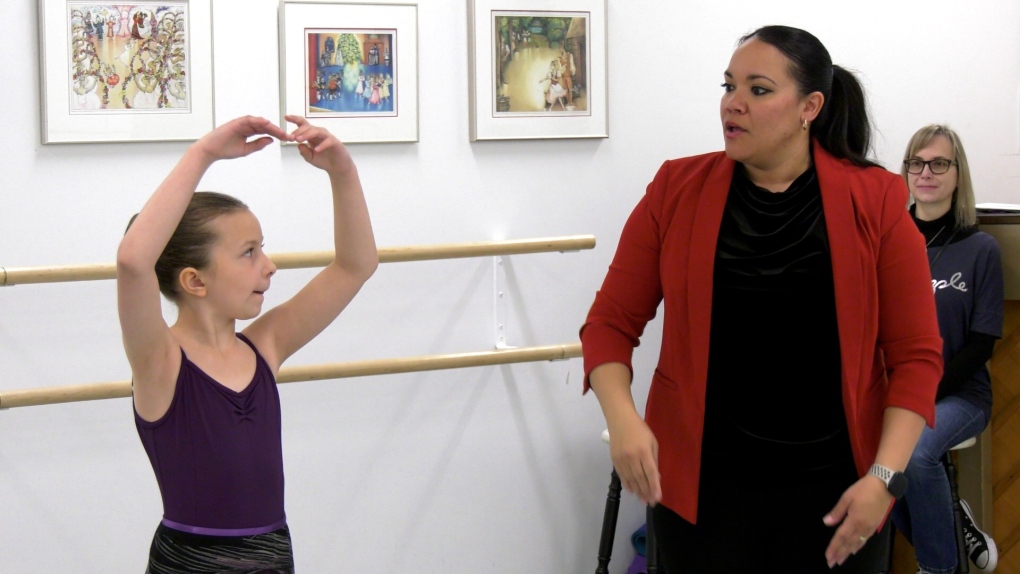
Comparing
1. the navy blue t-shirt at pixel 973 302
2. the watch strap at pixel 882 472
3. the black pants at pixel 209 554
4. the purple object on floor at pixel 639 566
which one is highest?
the navy blue t-shirt at pixel 973 302

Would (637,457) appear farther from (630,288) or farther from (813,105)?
(813,105)

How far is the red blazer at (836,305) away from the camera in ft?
4.80

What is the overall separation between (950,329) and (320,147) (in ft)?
6.60

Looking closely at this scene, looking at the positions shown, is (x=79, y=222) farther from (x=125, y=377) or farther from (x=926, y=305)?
(x=926, y=305)

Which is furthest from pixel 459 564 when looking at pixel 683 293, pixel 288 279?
pixel 683 293

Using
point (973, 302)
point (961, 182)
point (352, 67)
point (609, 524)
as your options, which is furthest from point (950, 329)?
point (352, 67)

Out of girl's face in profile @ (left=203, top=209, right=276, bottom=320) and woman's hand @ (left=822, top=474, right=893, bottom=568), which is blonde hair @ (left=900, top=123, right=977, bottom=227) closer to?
woman's hand @ (left=822, top=474, right=893, bottom=568)

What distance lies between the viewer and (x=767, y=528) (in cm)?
147

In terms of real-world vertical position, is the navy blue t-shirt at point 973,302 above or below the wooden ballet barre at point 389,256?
below

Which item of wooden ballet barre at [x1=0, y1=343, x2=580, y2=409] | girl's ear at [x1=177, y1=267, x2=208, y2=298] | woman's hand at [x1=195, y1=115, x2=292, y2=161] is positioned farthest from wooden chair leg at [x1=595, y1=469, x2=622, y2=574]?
woman's hand at [x1=195, y1=115, x2=292, y2=161]

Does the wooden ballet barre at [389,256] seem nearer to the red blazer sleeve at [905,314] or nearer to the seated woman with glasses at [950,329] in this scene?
the seated woman with glasses at [950,329]

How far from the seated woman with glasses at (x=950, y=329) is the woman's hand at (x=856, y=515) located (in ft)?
4.41

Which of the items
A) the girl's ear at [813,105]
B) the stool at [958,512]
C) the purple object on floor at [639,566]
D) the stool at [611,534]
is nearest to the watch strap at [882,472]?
the girl's ear at [813,105]

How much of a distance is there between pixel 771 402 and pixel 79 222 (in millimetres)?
1621
